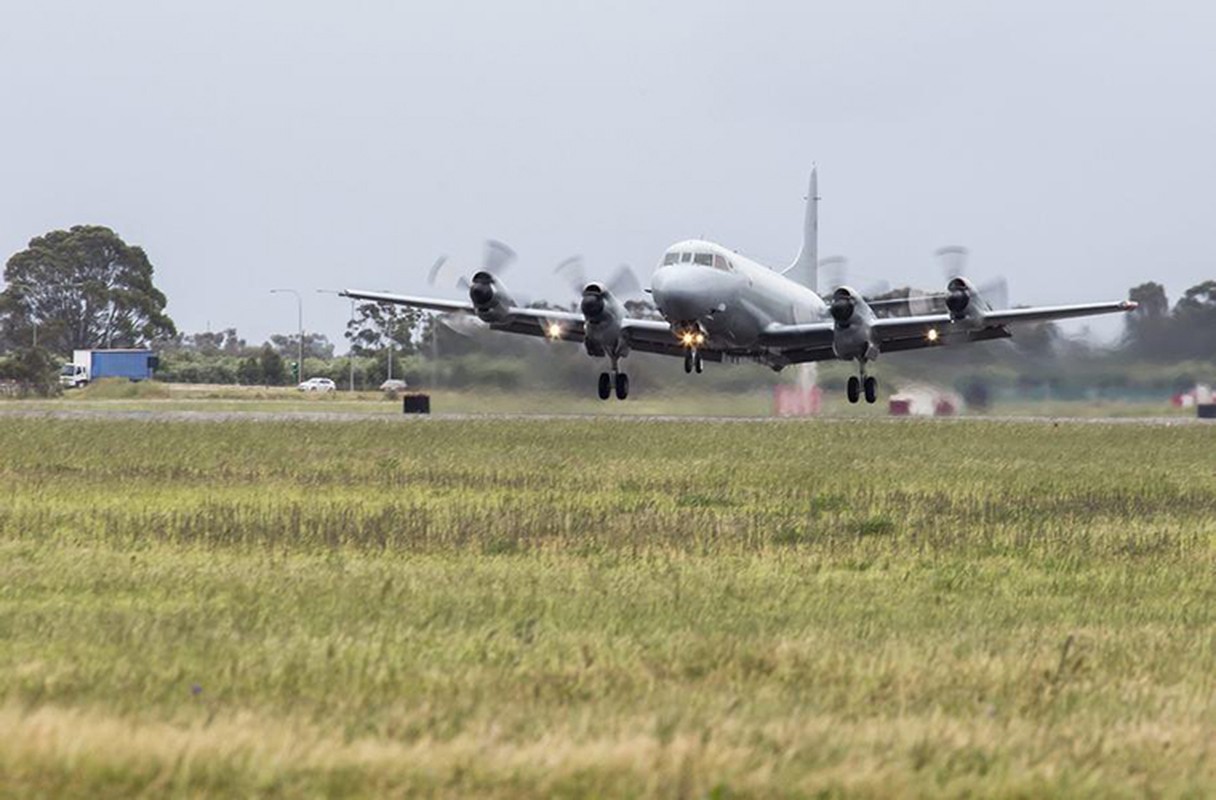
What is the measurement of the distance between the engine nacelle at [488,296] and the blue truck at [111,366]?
8890 cm

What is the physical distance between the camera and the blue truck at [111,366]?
464 feet

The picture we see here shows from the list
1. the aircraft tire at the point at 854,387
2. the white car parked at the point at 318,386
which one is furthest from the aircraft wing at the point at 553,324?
the white car parked at the point at 318,386

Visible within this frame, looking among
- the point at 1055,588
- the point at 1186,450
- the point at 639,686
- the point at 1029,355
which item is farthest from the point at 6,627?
the point at 1029,355

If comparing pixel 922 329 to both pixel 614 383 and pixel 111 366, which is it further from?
pixel 111 366

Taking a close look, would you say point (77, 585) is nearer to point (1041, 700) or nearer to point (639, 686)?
point (639, 686)

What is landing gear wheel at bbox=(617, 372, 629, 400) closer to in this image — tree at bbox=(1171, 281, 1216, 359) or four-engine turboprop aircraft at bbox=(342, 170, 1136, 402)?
four-engine turboprop aircraft at bbox=(342, 170, 1136, 402)

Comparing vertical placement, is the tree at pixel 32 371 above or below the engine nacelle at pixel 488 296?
below

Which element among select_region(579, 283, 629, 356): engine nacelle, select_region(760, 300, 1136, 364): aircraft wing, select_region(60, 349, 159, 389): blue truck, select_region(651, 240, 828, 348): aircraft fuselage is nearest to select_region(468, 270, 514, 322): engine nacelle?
select_region(579, 283, 629, 356): engine nacelle

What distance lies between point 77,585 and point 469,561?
4.23 metres

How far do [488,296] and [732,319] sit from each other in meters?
8.17

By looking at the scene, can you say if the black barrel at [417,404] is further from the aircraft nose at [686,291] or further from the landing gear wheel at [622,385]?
the aircraft nose at [686,291]

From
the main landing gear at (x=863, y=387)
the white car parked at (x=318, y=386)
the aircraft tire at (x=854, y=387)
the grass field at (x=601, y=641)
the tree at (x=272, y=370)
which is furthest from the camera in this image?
the tree at (x=272, y=370)

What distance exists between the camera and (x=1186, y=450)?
45.8 m

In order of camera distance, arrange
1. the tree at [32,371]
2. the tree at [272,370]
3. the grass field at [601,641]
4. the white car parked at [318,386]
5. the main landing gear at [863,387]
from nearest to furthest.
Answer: the grass field at [601,641] < the main landing gear at [863,387] < the tree at [32,371] < the white car parked at [318,386] < the tree at [272,370]
